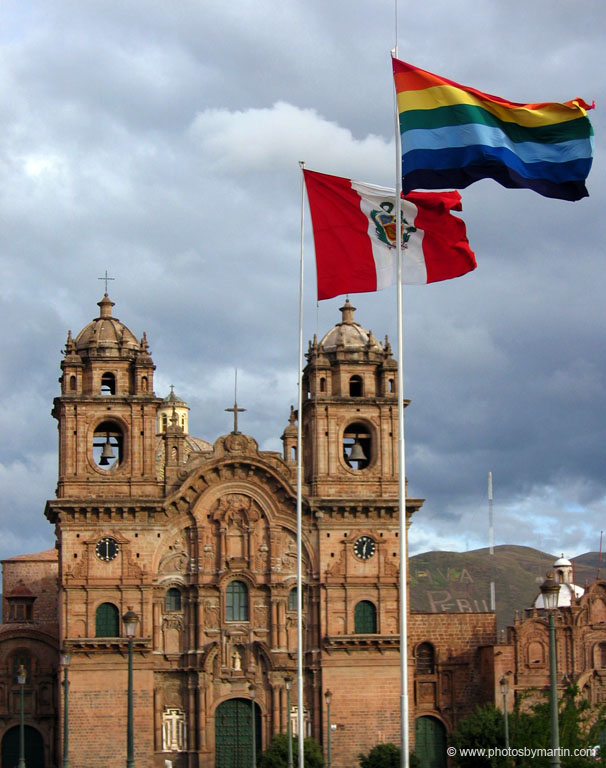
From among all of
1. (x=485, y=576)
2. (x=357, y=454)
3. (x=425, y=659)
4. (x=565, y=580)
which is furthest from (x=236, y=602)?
(x=485, y=576)

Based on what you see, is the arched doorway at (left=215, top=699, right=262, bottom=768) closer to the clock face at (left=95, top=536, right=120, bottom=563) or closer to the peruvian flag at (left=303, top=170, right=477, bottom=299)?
the clock face at (left=95, top=536, right=120, bottom=563)

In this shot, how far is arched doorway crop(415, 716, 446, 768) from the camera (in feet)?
264

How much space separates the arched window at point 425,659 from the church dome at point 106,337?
20.0 meters

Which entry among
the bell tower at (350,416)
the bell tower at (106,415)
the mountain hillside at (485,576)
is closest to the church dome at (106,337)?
the bell tower at (106,415)

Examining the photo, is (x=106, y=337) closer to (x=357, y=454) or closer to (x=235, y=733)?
(x=357, y=454)

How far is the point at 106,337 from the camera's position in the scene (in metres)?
79.3

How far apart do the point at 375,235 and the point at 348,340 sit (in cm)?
3835

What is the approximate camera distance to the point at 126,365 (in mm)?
78812

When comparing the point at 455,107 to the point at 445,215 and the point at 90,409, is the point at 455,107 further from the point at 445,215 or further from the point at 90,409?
the point at 90,409

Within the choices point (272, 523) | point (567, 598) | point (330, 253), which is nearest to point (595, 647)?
point (567, 598)

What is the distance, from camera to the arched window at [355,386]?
264 feet

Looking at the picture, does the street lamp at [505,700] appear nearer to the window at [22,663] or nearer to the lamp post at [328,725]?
the lamp post at [328,725]

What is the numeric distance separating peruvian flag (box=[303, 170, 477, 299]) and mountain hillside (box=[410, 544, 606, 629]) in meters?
79.8

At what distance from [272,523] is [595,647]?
18.4 meters
